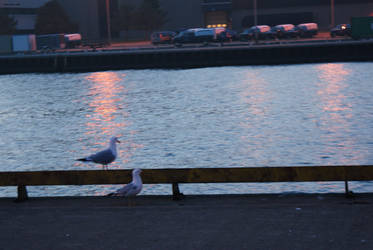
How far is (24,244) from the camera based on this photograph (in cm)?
1052

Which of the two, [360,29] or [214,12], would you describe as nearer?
[360,29]

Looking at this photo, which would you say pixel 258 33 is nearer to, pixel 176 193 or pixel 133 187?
pixel 176 193

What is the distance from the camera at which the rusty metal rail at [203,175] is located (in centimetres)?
1221

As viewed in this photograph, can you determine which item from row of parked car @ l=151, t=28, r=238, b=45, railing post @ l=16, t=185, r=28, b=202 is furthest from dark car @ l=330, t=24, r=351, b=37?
railing post @ l=16, t=185, r=28, b=202

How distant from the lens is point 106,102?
173 feet

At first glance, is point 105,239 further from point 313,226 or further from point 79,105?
point 79,105

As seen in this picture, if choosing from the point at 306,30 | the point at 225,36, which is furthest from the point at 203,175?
the point at 306,30

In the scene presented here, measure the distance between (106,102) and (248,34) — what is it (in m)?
39.1

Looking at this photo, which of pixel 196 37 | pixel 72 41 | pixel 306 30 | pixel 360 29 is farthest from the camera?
pixel 72 41

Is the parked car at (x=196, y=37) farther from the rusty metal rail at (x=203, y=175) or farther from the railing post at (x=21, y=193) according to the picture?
the rusty metal rail at (x=203, y=175)

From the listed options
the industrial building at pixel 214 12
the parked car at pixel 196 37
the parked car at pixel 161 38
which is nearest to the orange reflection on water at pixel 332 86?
the parked car at pixel 196 37

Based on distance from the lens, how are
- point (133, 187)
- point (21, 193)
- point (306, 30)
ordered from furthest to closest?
point (306, 30), point (21, 193), point (133, 187)

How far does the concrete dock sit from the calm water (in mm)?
8252

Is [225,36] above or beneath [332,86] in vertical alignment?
above
